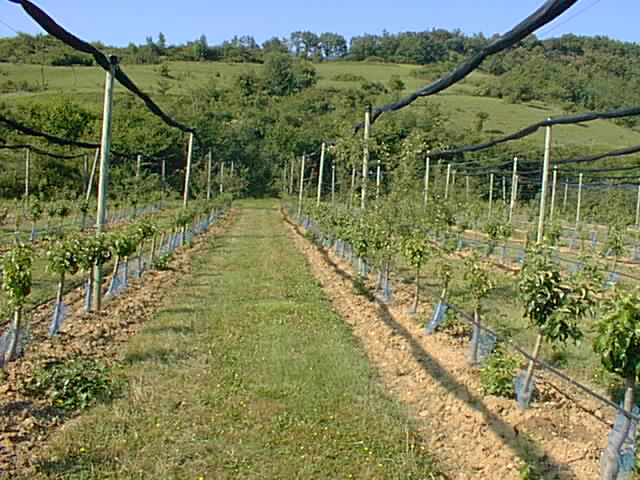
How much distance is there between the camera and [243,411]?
6.48 m

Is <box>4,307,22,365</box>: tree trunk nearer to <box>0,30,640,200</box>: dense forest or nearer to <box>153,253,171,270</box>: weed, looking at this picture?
<box>0,30,640,200</box>: dense forest

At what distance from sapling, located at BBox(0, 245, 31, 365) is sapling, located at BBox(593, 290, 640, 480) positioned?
5.72m

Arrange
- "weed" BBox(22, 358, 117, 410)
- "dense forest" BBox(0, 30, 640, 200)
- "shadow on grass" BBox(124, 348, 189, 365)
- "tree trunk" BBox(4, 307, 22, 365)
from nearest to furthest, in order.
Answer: "weed" BBox(22, 358, 117, 410)
"tree trunk" BBox(4, 307, 22, 365)
"shadow on grass" BBox(124, 348, 189, 365)
"dense forest" BBox(0, 30, 640, 200)

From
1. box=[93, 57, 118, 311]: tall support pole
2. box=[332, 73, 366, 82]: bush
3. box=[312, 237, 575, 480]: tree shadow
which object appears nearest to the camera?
box=[312, 237, 575, 480]: tree shadow

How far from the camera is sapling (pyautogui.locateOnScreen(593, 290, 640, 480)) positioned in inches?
189

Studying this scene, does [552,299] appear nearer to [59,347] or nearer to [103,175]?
[59,347]

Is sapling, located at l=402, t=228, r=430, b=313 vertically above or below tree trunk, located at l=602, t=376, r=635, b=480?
above

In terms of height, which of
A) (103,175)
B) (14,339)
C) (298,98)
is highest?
(298,98)

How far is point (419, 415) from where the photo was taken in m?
6.80

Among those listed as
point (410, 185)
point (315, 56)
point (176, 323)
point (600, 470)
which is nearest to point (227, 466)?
point (600, 470)

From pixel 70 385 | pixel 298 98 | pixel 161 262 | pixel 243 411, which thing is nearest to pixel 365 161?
pixel 161 262

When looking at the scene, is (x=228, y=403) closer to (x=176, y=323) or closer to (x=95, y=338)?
(x=95, y=338)

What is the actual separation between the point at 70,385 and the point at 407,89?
234ft

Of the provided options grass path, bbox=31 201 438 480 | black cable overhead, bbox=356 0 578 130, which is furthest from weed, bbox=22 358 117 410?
black cable overhead, bbox=356 0 578 130
